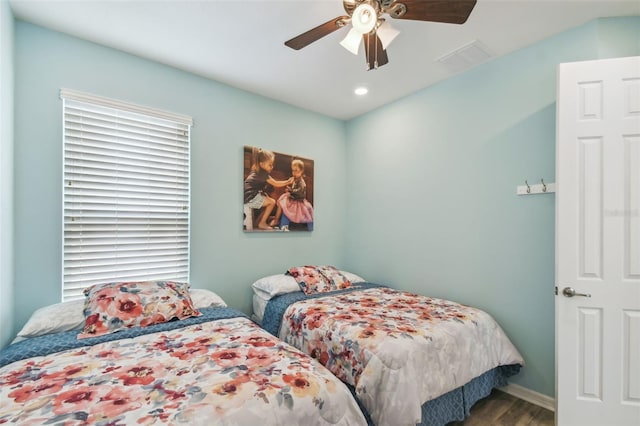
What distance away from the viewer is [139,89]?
245cm

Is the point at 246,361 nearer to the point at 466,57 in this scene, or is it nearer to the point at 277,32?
the point at 277,32

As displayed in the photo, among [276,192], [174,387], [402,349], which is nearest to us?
[174,387]

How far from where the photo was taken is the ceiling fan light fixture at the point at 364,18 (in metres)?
1.51

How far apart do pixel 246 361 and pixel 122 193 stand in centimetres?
182

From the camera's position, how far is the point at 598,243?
1.73 m

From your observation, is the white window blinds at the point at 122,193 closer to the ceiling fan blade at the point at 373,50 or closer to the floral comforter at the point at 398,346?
the floral comforter at the point at 398,346

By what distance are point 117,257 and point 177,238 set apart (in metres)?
0.47

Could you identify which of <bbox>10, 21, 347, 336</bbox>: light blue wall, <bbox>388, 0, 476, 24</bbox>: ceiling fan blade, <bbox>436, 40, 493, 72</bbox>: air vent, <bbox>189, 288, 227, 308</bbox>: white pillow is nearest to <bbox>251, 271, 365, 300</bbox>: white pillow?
<bbox>10, 21, 347, 336</bbox>: light blue wall

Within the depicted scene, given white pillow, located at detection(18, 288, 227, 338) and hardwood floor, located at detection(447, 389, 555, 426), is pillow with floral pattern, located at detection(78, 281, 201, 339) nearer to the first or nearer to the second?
white pillow, located at detection(18, 288, 227, 338)

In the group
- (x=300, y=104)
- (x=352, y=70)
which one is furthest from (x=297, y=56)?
(x=300, y=104)

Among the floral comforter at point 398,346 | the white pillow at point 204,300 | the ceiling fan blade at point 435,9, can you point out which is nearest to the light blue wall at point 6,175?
the white pillow at point 204,300

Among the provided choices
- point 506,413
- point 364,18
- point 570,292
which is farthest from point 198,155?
point 506,413

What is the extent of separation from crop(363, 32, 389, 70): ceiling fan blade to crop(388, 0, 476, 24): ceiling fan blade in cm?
16

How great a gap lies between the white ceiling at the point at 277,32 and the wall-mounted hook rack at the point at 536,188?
44.1 inches
